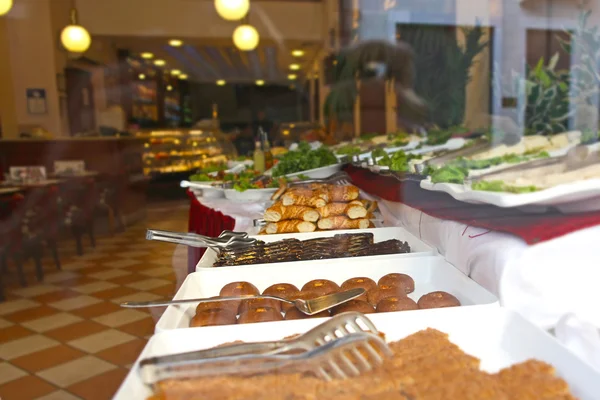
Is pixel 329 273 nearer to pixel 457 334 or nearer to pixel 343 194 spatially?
pixel 457 334

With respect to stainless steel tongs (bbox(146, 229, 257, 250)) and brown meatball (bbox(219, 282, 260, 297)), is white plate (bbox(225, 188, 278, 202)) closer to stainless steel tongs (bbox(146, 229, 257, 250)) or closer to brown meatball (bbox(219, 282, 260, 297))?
stainless steel tongs (bbox(146, 229, 257, 250))

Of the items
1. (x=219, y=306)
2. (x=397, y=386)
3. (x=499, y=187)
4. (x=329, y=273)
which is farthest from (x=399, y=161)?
(x=397, y=386)

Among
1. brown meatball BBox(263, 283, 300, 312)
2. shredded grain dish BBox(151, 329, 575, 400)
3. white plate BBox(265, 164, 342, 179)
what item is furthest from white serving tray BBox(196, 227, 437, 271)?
white plate BBox(265, 164, 342, 179)

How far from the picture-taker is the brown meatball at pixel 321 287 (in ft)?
4.35

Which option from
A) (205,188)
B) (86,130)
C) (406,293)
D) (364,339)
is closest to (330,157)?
(205,188)

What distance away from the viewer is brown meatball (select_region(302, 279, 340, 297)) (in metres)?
1.33

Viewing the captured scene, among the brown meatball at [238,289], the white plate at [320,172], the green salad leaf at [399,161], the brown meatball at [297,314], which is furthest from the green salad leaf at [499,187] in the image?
the white plate at [320,172]

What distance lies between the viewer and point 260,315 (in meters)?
1.12

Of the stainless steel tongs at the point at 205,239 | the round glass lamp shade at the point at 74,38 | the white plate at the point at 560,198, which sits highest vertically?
the round glass lamp shade at the point at 74,38

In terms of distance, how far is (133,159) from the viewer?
845 cm

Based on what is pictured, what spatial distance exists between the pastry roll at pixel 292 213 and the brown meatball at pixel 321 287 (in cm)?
77

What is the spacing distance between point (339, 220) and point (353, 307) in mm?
983

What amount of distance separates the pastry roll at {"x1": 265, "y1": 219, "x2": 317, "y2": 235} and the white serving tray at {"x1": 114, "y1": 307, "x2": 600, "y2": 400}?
110 centimetres

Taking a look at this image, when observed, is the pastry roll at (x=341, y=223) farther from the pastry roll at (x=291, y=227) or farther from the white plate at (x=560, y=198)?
the white plate at (x=560, y=198)
